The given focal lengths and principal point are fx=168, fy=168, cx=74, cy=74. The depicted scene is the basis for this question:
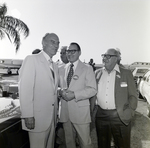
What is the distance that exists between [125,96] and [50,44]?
114 cm

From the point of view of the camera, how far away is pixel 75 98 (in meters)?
2.08

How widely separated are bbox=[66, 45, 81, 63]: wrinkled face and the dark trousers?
76cm

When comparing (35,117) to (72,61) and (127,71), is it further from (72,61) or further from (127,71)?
(127,71)

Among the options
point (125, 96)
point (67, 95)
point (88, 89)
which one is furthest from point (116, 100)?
point (67, 95)

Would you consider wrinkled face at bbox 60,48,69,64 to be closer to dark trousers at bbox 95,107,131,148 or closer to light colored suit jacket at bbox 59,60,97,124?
light colored suit jacket at bbox 59,60,97,124

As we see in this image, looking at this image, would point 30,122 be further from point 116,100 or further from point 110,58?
point 110,58

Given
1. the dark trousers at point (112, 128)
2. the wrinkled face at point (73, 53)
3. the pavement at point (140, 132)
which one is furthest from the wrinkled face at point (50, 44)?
the pavement at point (140, 132)

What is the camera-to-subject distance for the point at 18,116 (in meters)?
2.02

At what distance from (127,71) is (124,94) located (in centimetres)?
30

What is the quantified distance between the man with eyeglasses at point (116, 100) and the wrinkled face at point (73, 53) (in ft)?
1.12

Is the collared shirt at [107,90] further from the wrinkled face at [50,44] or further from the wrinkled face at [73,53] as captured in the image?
the wrinkled face at [50,44]

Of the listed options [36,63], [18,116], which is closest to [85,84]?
[36,63]

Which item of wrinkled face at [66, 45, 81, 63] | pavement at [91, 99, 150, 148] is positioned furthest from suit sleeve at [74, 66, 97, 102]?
pavement at [91, 99, 150, 148]

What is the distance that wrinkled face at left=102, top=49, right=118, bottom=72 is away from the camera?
2.12 m
